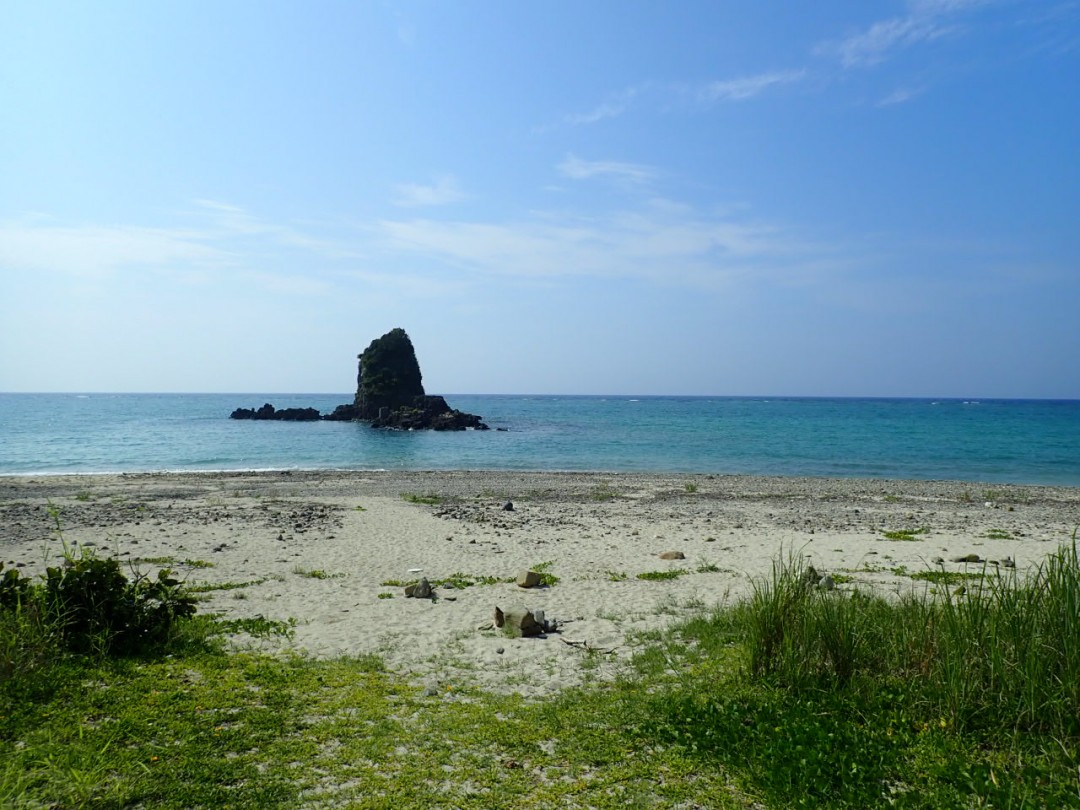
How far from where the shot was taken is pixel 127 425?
82375 mm

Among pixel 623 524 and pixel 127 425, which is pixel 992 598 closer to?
pixel 623 524

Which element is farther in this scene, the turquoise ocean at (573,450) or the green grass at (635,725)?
the turquoise ocean at (573,450)

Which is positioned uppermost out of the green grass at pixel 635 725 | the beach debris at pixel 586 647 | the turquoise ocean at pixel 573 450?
the green grass at pixel 635 725

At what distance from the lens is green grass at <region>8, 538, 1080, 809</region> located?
5098 mm

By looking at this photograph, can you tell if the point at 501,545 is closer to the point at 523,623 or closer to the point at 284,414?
the point at 523,623

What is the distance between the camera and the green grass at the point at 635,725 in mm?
5098

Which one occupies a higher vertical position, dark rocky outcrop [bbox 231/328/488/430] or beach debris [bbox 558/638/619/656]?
dark rocky outcrop [bbox 231/328/488/430]

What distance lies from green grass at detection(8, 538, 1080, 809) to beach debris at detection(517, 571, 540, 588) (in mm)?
5068

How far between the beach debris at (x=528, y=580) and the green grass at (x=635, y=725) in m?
5.07

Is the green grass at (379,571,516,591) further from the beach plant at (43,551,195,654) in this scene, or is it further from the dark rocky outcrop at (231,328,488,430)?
the dark rocky outcrop at (231,328,488,430)

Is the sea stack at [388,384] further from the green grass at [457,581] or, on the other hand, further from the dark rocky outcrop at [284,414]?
the green grass at [457,581]

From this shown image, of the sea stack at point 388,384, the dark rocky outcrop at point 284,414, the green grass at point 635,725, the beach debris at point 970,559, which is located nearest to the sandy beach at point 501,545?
the beach debris at point 970,559

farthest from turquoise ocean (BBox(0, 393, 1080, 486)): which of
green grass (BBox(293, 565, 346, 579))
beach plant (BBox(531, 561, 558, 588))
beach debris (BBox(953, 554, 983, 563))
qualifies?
green grass (BBox(293, 565, 346, 579))

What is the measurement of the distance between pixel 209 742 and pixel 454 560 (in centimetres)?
1001
